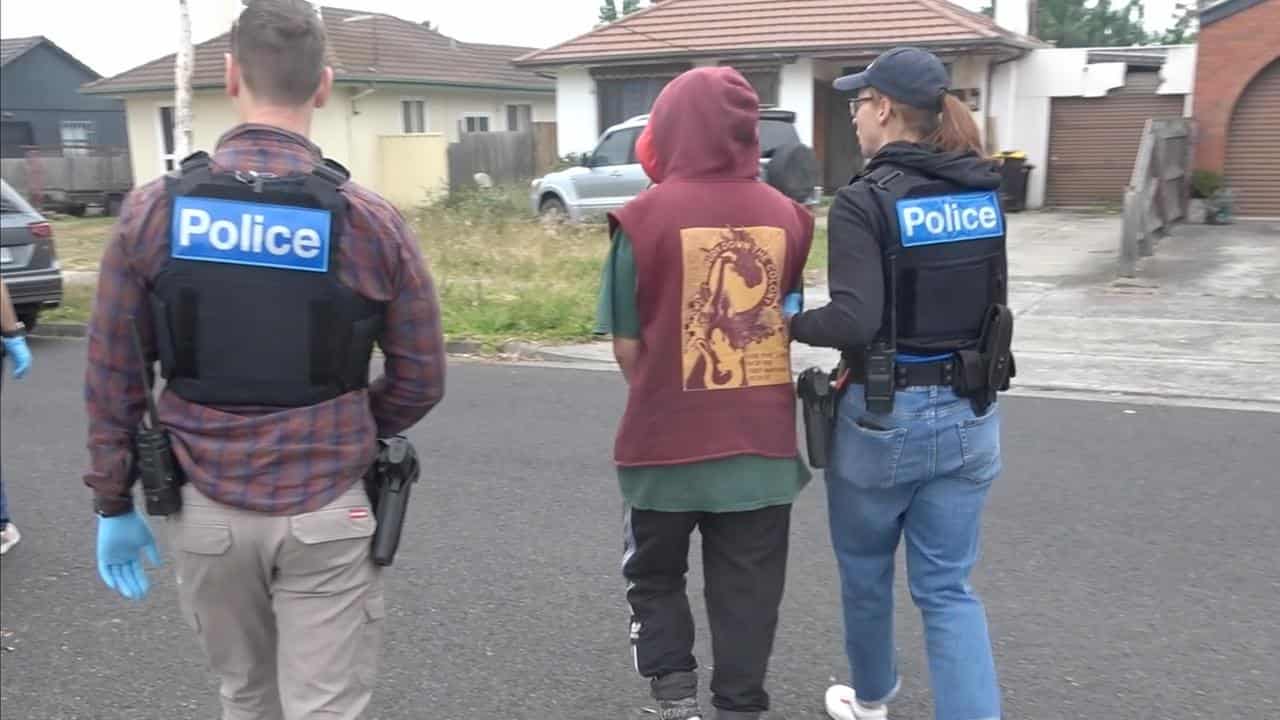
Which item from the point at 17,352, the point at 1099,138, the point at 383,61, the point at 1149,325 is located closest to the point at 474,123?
the point at 383,61

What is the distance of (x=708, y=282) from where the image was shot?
2.79 metres

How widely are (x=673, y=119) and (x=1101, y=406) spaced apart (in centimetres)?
537

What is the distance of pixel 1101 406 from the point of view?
7254mm

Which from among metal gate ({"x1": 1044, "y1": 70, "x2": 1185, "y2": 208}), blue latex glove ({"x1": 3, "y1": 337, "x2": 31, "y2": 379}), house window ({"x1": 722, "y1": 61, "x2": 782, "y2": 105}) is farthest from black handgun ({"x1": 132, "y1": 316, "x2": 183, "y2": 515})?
metal gate ({"x1": 1044, "y1": 70, "x2": 1185, "y2": 208})

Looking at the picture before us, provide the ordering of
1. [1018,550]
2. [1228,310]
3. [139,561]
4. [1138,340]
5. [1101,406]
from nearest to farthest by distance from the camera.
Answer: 1. [139,561]
2. [1018,550]
3. [1101,406]
4. [1138,340]
5. [1228,310]

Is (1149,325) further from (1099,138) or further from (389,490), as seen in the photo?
(1099,138)

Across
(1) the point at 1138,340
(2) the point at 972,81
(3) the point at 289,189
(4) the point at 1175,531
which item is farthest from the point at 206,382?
(2) the point at 972,81

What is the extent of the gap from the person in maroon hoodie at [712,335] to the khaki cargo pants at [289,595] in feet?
2.72

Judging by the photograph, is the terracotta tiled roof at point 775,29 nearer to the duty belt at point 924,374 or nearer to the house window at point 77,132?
the duty belt at point 924,374

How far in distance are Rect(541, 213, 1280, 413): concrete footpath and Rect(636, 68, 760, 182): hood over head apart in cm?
274

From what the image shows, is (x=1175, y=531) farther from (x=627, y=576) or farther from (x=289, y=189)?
(x=289, y=189)

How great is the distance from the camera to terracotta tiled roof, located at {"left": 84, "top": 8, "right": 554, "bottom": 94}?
2408cm

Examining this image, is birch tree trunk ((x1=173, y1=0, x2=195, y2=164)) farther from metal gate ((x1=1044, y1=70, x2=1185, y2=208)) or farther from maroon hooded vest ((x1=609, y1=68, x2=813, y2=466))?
maroon hooded vest ((x1=609, y1=68, x2=813, y2=466))

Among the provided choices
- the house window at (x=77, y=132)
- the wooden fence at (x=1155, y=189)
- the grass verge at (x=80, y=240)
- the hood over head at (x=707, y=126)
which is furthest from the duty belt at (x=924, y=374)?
the house window at (x=77, y=132)
